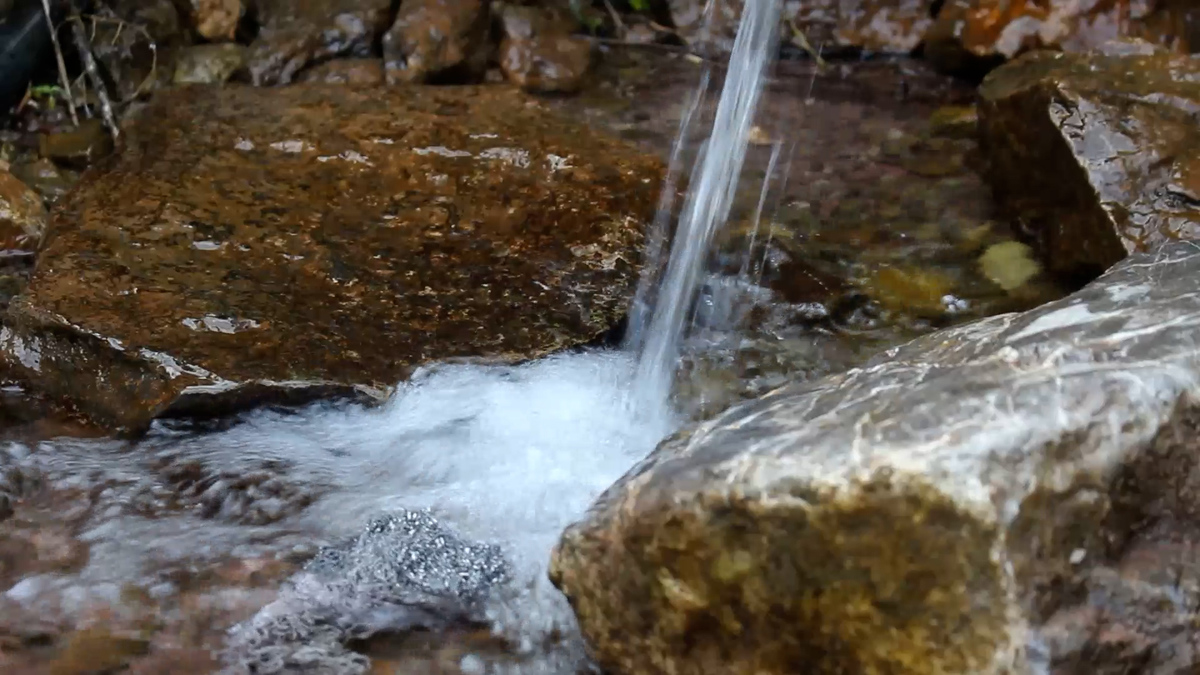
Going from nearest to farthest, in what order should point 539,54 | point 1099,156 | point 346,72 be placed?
point 1099,156
point 346,72
point 539,54

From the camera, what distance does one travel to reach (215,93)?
15.0 ft

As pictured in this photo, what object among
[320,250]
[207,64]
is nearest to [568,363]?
[320,250]

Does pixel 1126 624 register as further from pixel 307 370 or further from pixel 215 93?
pixel 215 93

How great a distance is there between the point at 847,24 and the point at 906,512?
5.11m

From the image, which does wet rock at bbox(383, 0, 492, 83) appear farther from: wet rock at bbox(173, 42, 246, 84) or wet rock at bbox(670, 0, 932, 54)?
wet rock at bbox(670, 0, 932, 54)

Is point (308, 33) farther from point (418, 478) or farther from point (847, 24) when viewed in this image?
point (418, 478)

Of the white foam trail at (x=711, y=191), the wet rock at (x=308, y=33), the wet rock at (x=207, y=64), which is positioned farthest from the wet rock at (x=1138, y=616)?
the wet rock at (x=207, y=64)

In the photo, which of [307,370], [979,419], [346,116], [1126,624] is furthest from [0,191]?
[1126,624]

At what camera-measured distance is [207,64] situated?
17.7ft

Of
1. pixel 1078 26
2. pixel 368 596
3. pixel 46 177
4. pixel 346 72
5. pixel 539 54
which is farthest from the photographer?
pixel 539 54

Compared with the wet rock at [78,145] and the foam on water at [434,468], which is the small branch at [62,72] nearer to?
the wet rock at [78,145]

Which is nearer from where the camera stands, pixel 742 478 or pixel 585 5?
pixel 742 478

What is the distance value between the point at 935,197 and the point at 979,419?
2.91m

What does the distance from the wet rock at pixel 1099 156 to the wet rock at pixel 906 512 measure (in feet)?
5.27
